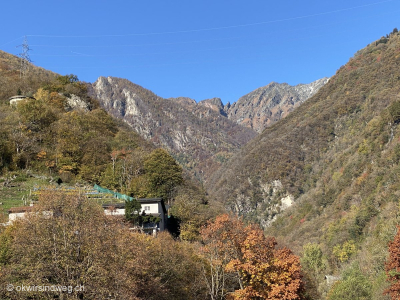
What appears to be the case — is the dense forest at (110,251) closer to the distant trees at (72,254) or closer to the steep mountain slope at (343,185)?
the distant trees at (72,254)

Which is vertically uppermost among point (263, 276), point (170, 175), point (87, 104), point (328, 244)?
point (87, 104)

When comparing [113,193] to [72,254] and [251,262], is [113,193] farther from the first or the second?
[72,254]

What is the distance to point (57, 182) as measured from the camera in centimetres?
5575

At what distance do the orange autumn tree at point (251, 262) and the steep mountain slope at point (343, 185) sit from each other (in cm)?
2967

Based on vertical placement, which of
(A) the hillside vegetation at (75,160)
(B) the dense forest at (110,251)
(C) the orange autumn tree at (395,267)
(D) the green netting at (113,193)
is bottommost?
(C) the orange autumn tree at (395,267)

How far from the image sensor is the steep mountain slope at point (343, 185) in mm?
87688

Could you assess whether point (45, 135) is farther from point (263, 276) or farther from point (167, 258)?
point (263, 276)

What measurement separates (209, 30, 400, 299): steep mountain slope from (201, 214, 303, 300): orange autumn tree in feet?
97.3

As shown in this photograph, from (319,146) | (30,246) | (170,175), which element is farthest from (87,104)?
(319,146)

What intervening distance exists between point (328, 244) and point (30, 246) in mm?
94703

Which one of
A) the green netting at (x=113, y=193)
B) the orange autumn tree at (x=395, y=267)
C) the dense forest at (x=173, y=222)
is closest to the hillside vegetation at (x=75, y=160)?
the dense forest at (x=173, y=222)

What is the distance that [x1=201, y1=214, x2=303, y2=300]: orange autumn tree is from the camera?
27469mm

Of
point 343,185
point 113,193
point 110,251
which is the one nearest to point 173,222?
point 113,193

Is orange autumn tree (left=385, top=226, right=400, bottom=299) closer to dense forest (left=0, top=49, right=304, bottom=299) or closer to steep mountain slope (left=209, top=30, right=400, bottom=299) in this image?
dense forest (left=0, top=49, right=304, bottom=299)
